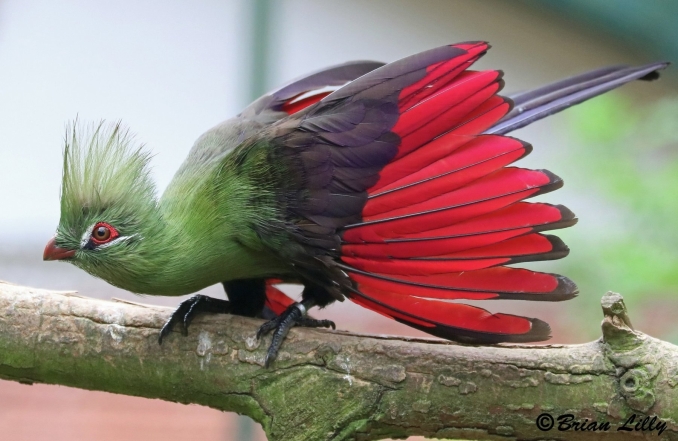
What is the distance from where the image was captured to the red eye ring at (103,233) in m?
1.31

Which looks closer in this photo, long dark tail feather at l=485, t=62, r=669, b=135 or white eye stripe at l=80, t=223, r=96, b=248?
white eye stripe at l=80, t=223, r=96, b=248

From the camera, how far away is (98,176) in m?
1.33

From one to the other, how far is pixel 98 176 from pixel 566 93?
1042 mm

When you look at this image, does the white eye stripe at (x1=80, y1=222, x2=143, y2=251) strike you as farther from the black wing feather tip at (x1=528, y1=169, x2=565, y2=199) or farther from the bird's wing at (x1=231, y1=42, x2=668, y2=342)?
the black wing feather tip at (x1=528, y1=169, x2=565, y2=199)

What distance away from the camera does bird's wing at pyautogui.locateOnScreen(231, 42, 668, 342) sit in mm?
1239

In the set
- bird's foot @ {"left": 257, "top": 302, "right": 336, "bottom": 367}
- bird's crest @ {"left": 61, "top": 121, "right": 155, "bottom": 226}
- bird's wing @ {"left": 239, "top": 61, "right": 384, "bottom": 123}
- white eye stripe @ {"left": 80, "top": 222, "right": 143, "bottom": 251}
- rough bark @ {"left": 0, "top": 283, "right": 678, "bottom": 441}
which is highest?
bird's wing @ {"left": 239, "top": 61, "right": 384, "bottom": 123}

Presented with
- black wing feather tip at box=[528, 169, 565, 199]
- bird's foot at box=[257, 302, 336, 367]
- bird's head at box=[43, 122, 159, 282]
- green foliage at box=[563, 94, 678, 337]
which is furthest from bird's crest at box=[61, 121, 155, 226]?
green foliage at box=[563, 94, 678, 337]

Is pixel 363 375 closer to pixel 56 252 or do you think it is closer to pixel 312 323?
pixel 312 323

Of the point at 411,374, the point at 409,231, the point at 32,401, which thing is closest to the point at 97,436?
the point at 32,401

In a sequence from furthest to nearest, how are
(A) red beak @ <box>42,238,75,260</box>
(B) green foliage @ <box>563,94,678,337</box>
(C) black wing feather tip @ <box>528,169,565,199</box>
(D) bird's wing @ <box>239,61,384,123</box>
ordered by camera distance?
(B) green foliage @ <box>563,94,678,337</box> < (D) bird's wing @ <box>239,61,384,123</box> < (A) red beak @ <box>42,238,75,260</box> < (C) black wing feather tip @ <box>528,169,565,199</box>

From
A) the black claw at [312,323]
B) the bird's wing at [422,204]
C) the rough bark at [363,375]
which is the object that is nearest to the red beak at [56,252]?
the rough bark at [363,375]

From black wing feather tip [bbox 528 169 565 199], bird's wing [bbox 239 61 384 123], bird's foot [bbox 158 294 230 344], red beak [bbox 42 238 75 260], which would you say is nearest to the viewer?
black wing feather tip [bbox 528 169 565 199]

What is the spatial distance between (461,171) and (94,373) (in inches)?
34.4

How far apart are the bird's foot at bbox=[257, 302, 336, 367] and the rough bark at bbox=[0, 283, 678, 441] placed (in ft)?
0.06
